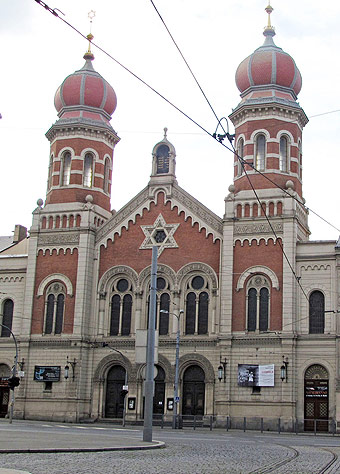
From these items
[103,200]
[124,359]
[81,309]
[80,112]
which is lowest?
[124,359]

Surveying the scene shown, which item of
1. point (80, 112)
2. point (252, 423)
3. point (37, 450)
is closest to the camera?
point (37, 450)

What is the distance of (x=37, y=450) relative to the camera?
19.7 metres

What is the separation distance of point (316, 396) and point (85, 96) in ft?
91.9

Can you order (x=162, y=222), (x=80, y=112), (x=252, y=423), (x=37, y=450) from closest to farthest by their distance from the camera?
(x=37, y=450) → (x=252, y=423) → (x=162, y=222) → (x=80, y=112)

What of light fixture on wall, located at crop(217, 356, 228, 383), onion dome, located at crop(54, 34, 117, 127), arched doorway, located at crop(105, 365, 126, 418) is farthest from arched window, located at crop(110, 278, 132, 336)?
onion dome, located at crop(54, 34, 117, 127)

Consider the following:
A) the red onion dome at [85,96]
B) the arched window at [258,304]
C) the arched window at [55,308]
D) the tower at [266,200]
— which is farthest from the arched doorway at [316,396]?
the red onion dome at [85,96]

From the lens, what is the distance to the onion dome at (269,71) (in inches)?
2095

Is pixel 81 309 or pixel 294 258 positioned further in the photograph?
pixel 81 309

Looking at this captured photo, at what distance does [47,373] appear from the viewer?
52.6 m

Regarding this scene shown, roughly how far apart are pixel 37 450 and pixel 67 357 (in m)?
33.1

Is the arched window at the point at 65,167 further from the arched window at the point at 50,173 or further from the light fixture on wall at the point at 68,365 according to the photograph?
the light fixture on wall at the point at 68,365

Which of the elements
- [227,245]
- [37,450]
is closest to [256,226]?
[227,245]

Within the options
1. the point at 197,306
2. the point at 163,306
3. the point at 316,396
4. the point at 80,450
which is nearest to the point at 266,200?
the point at 197,306

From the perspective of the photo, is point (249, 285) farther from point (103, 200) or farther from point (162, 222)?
point (103, 200)
